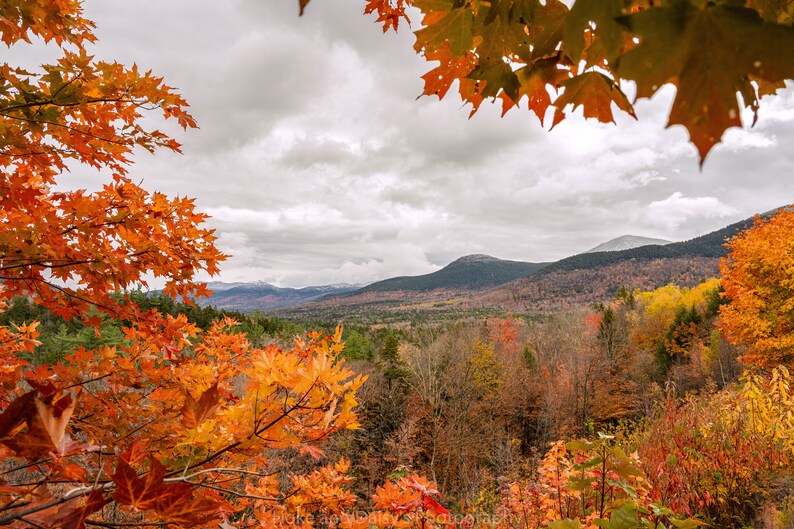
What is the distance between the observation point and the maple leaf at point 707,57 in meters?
0.50

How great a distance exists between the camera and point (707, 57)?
0.52 metres

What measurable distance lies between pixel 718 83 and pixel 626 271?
563 ft

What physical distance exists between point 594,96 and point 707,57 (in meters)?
0.48

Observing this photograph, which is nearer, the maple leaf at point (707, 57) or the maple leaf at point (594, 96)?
the maple leaf at point (707, 57)

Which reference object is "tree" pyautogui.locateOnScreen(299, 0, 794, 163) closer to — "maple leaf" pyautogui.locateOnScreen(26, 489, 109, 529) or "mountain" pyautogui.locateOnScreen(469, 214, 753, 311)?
"maple leaf" pyautogui.locateOnScreen(26, 489, 109, 529)

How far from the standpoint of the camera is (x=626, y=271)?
472 feet

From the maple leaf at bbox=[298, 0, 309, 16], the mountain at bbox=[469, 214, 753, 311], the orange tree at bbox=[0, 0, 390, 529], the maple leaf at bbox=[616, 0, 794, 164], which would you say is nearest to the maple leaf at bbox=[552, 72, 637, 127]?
the maple leaf at bbox=[616, 0, 794, 164]

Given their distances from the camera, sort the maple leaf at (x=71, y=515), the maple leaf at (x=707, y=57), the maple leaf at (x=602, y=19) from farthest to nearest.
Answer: the maple leaf at (x=71, y=515) → the maple leaf at (x=602, y=19) → the maple leaf at (x=707, y=57)

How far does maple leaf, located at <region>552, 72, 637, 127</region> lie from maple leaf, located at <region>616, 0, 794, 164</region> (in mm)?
410

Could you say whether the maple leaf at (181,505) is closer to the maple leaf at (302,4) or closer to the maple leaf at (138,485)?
the maple leaf at (138,485)

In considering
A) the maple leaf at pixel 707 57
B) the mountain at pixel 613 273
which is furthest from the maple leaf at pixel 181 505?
the mountain at pixel 613 273

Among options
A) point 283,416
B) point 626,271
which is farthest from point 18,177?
point 626,271

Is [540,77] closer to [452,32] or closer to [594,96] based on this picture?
[594,96]

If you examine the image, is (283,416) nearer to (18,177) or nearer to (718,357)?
(18,177)
